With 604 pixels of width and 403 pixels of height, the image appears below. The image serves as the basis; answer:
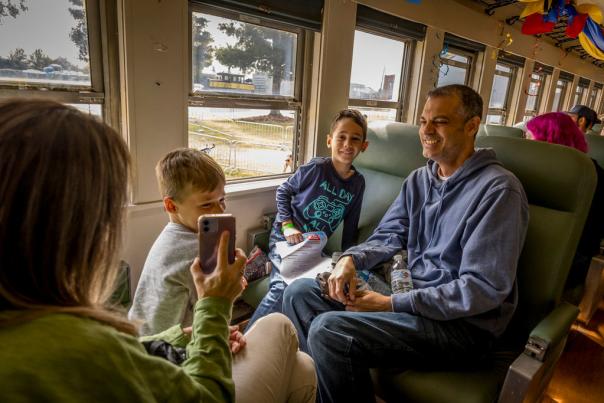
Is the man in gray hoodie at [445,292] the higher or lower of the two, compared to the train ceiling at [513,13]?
lower

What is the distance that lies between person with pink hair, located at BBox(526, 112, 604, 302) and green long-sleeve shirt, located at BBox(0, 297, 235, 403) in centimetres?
196

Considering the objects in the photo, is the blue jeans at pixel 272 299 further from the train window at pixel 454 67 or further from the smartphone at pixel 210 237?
the train window at pixel 454 67

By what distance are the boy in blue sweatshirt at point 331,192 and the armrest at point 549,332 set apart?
3.32ft

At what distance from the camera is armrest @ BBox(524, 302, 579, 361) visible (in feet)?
3.58

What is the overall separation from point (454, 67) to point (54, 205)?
14.5 feet

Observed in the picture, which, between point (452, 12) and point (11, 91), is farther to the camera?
point (452, 12)

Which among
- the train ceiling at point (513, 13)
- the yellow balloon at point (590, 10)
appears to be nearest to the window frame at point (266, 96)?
the train ceiling at point (513, 13)

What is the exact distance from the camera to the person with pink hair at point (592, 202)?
72.9 inches

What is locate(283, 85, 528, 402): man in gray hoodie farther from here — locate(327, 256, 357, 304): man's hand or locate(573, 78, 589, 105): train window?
locate(573, 78, 589, 105): train window

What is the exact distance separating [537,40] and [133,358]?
638cm

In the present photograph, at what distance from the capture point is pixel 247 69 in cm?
235

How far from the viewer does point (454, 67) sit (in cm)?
411

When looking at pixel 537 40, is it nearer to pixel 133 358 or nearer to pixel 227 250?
pixel 227 250

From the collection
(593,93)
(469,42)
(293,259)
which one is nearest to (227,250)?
(293,259)
